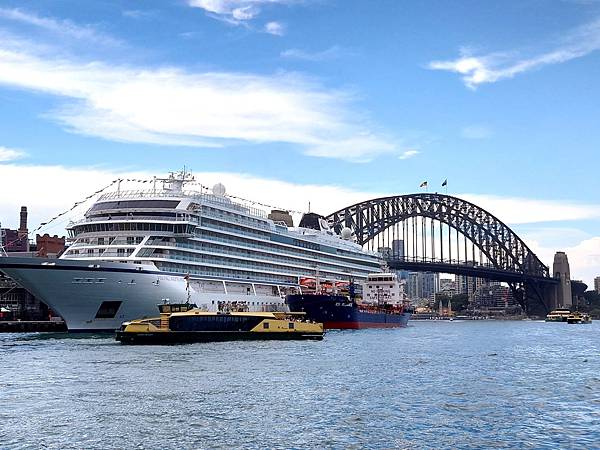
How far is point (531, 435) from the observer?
2983cm

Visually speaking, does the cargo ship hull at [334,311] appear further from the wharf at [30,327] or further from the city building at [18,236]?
the city building at [18,236]

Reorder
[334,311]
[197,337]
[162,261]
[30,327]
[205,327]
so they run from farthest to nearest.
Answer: [30,327]
[334,311]
[162,261]
[205,327]
[197,337]

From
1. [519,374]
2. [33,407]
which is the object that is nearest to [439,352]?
[519,374]

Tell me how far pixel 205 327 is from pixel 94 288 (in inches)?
537

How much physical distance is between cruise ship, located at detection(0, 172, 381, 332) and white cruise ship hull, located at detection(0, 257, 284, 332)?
0.11m

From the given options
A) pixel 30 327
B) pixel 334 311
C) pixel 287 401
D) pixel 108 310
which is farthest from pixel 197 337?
pixel 30 327

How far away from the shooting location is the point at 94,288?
7781cm

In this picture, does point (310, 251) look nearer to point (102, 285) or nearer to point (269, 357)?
point (102, 285)

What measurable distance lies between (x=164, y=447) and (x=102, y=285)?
5362 centimetres

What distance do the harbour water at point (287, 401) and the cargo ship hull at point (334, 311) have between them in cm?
4219

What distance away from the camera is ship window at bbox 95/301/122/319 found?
79875mm

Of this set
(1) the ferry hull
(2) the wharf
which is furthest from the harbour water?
(2) the wharf

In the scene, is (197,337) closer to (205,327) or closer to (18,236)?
(205,327)

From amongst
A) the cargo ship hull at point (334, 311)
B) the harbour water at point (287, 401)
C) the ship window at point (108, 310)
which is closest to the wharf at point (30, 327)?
the ship window at point (108, 310)
